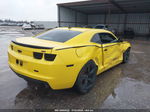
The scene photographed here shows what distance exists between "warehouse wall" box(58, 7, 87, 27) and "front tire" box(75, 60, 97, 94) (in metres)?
15.4

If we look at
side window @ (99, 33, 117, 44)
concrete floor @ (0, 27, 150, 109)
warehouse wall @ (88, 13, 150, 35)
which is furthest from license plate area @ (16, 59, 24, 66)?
warehouse wall @ (88, 13, 150, 35)

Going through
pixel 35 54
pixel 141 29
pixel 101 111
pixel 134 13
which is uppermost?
pixel 134 13

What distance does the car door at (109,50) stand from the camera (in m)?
3.52

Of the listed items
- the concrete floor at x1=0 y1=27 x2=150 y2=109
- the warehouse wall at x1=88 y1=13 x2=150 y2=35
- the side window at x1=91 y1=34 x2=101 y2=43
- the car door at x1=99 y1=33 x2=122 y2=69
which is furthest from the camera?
the warehouse wall at x1=88 y1=13 x2=150 y2=35

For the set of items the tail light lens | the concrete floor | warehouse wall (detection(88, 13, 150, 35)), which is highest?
warehouse wall (detection(88, 13, 150, 35))

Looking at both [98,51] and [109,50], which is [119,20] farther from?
[98,51]

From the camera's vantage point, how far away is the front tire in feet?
8.57

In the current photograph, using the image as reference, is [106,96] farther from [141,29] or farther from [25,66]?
[141,29]

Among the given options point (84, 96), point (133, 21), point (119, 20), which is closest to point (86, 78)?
point (84, 96)

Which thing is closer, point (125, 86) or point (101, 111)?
point (101, 111)

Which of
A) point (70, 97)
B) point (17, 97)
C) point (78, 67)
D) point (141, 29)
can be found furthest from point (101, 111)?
point (141, 29)

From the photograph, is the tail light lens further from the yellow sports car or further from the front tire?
the front tire

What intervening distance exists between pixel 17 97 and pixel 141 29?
78.4 ft

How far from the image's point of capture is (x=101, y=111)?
2270mm
